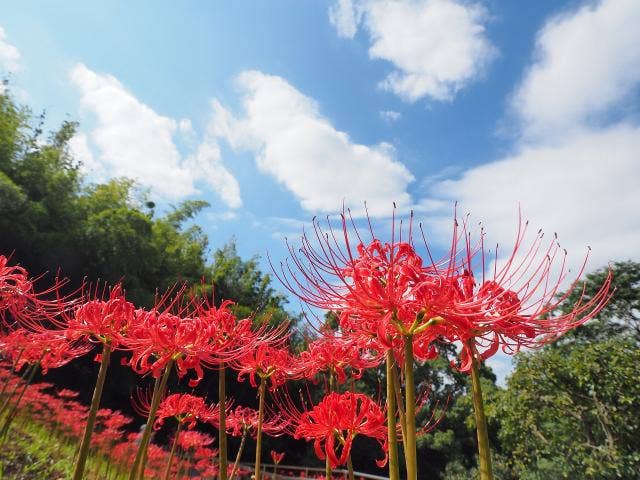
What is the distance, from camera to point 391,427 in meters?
1.18

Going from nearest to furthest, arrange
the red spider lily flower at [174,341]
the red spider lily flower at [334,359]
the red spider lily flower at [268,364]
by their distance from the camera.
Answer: the red spider lily flower at [174,341], the red spider lily flower at [334,359], the red spider lily flower at [268,364]

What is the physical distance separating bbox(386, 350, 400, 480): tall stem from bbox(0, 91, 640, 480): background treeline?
8.38ft

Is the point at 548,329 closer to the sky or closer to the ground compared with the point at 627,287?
closer to the ground

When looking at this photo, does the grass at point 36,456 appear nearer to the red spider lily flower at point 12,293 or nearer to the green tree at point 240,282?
the red spider lily flower at point 12,293

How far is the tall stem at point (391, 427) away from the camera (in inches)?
42.4

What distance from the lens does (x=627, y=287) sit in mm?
16766

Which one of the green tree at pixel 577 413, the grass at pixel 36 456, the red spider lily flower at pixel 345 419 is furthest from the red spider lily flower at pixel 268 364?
the green tree at pixel 577 413

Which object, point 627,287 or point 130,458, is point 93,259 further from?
point 627,287

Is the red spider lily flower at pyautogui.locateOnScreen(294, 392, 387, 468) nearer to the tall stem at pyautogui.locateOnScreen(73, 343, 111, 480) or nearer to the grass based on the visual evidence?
the tall stem at pyautogui.locateOnScreen(73, 343, 111, 480)

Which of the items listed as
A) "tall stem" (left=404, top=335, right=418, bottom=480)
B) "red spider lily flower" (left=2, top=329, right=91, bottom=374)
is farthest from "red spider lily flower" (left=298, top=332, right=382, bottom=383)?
"red spider lily flower" (left=2, top=329, right=91, bottom=374)

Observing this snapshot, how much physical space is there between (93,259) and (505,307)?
13.4 m

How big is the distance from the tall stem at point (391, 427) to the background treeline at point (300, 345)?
2555 millimetres

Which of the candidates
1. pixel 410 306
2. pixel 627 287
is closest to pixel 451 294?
pixel 410 306

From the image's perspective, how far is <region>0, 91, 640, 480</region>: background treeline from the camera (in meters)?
8.62
